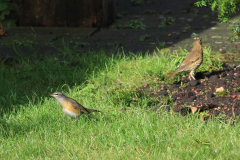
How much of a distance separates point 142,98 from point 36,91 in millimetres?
1543

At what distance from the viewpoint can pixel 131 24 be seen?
8.42 meters

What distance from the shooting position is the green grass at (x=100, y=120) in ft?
10.9

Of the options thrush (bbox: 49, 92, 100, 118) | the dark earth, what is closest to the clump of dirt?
the dark earth

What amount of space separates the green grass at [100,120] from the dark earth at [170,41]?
0.31 meters

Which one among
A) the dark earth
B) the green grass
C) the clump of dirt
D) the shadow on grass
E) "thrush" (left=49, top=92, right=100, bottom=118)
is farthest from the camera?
the shadow on grass

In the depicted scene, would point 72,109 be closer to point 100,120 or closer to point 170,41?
point 100,120

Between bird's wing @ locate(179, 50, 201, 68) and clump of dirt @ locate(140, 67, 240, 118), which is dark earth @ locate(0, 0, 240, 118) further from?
bird's wing @ locate(179, 50, 201, 68)

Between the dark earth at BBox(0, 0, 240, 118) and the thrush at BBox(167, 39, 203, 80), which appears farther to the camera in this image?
the thrush at BBox(167, 39, 203, 80)

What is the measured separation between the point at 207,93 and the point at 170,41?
8.98ft

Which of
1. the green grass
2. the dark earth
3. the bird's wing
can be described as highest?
the bird's wing

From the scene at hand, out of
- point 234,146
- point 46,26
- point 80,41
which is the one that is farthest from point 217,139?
point 46,26

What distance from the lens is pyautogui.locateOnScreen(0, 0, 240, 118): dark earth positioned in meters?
4.48

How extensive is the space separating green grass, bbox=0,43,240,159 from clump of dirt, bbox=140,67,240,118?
0.19 metres

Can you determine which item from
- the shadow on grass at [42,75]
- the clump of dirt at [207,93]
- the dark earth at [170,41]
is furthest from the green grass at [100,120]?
the dark earth at [170,41]
